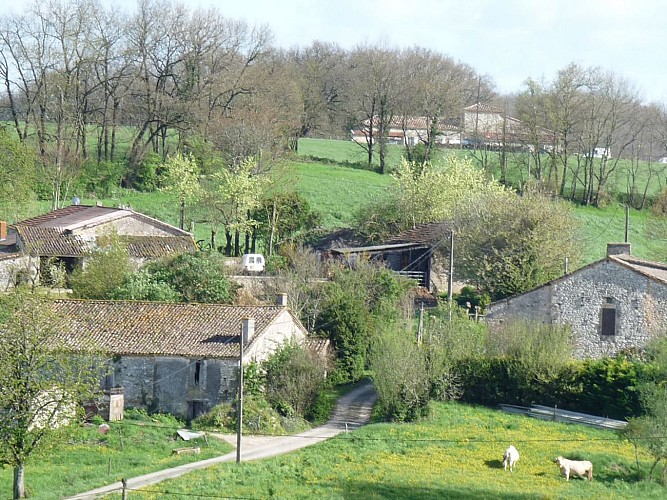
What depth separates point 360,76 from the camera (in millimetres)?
84562

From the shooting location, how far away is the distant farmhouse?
259 feet

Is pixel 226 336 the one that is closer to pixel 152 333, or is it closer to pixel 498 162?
pixel 152 333

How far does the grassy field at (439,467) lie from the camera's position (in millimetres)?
28500

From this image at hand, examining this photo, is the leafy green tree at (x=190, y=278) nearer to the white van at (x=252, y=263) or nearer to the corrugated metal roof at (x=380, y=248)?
the white van at (x=252, y=263)

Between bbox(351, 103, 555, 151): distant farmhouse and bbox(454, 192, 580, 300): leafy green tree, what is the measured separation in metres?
25.3

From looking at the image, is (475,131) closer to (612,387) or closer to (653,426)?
(612,387)

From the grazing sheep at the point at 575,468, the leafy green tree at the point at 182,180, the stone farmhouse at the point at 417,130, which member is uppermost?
the stone farmhouse at the point at 417,130

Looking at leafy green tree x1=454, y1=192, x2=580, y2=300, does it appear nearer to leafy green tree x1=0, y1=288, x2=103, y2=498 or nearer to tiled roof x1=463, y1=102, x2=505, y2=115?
leafy green tree x1=0, y1=288, x2=103, y2=498

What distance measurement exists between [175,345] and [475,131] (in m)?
50.2

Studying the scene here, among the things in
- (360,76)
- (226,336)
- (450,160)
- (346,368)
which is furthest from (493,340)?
(360,76)

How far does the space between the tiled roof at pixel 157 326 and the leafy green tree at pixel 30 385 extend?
16.2 ft

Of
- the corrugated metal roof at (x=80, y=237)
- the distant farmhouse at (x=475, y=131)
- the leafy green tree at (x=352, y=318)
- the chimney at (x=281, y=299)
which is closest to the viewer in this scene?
the chimney at (x=281, y=299)

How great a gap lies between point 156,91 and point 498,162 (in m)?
27.0

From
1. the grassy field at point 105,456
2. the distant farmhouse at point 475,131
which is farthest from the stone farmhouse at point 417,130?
the grassy field at point 105,456
